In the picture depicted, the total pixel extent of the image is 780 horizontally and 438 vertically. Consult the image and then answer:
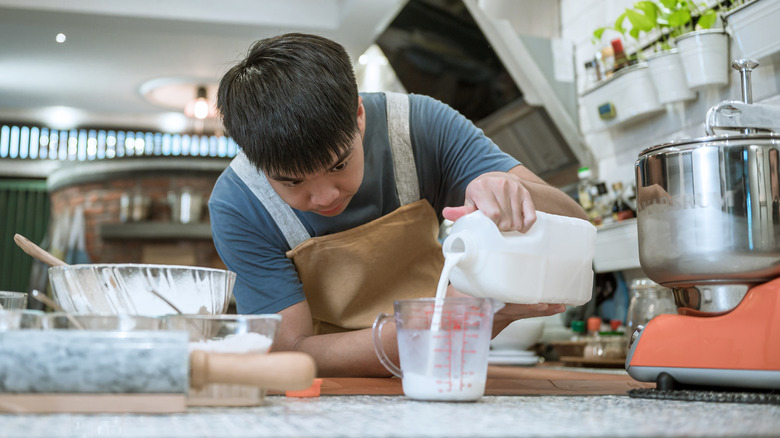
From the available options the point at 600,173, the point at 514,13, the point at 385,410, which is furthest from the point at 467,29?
the point at 385,410

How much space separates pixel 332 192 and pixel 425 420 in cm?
65

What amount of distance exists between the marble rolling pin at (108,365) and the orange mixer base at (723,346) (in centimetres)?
58

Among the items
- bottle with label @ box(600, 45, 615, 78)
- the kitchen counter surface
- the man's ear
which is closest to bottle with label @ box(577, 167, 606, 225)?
Result: bottle with label @ box(600, 45, 615, 78)

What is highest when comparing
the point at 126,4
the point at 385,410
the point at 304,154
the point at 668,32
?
the point at 126,4

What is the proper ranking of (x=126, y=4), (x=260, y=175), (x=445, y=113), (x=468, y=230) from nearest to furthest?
(x=468, y=230), (x=260, y=175), (x=445, y=113), (x=126, y=4)

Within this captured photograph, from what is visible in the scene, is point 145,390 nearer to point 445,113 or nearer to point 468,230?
point 468,230

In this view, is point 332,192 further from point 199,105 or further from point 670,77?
point 199,105

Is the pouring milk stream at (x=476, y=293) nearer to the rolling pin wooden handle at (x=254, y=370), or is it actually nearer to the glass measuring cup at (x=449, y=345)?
the glass measuring cup at (x=449, y=345)

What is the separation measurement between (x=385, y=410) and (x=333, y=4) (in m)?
4.52

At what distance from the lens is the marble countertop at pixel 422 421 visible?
21.5 inches

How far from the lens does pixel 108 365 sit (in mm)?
632

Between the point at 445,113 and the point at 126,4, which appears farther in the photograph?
the point at 126,4

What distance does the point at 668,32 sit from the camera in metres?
2.10

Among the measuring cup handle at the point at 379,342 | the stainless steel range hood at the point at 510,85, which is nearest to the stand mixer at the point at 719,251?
the measuring cup handle at the point at 379,342
